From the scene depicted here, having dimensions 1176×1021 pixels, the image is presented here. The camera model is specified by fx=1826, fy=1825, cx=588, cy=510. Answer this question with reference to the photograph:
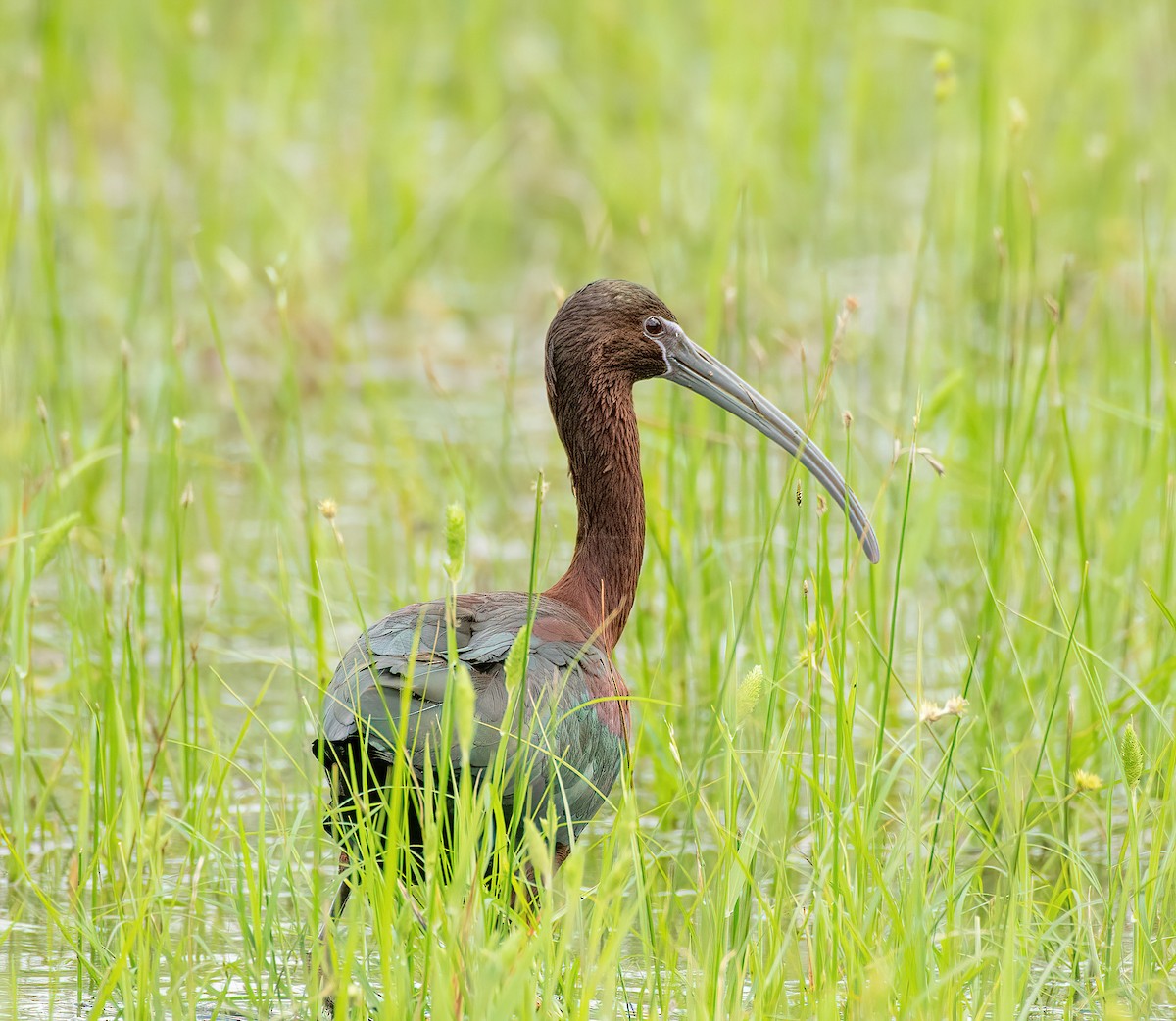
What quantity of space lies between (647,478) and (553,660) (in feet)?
4.62

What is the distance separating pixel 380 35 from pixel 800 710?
6.62m

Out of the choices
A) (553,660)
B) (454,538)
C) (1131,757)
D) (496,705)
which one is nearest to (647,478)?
(553,660)

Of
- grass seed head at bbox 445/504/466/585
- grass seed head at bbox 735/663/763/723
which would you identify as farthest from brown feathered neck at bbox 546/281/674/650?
grass seed head at bbox 445/504/466/585

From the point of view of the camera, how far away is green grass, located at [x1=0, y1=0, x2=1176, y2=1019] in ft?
9.45

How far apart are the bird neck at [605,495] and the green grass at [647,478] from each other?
322 mm

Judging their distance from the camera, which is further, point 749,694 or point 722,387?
point 722,387

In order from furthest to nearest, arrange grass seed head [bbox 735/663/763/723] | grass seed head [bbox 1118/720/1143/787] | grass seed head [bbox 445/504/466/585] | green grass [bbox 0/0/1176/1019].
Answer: green grass [bbox 0/0/1176/1019] < grass seed head [bbox 1118/720/1143/787] < grass seed head [bbox 735/663/763/723] < grass seed head [bbox 445/504/466/585]

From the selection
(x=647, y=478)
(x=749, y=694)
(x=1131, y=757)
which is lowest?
(x=1131, y=757)

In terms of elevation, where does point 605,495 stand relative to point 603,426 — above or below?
below

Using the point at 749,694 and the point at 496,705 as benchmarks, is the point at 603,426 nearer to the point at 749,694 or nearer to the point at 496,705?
the point at 496,705

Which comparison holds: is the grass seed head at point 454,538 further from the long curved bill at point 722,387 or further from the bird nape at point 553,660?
the long curved bill at point 722,387

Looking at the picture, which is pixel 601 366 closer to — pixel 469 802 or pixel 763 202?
pixel 469 802

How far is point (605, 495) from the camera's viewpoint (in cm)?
372

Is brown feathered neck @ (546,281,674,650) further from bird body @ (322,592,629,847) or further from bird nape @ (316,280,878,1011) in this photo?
bird body @ (322,592,629,847)
